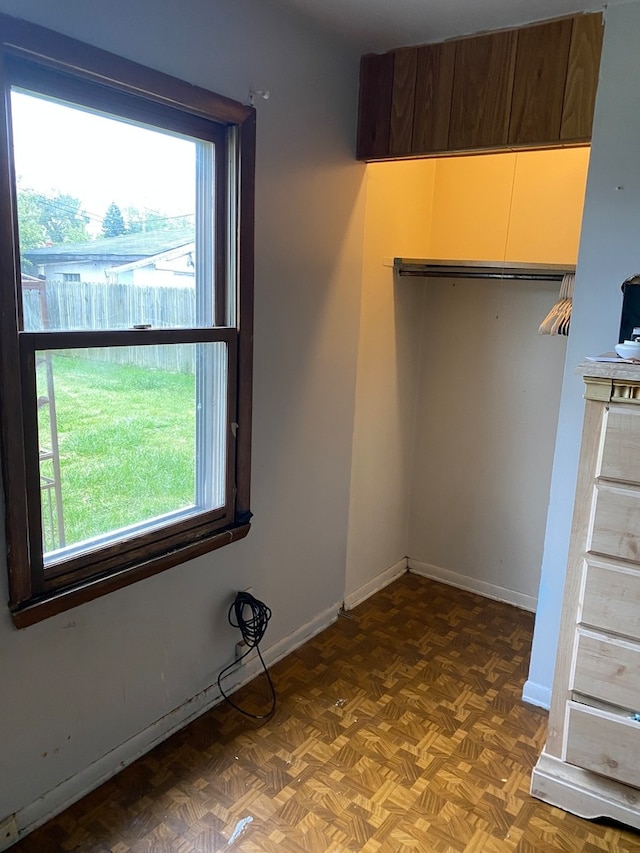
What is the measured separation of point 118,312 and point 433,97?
54.8 inches

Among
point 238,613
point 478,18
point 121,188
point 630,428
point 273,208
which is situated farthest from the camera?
point 238,613

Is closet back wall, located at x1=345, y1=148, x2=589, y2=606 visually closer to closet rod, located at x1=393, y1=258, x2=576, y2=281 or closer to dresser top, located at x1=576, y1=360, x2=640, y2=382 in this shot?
closet rod, located at x1=393, y1=258, x2=576, y2=281

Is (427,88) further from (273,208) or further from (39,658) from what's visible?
(39,658)

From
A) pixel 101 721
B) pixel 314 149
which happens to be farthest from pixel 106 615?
pixel 314 149

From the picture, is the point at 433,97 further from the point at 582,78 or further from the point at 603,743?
the point at 603,743

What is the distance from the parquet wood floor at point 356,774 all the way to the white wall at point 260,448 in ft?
0.44

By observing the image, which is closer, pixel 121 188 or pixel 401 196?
pixel 121 188

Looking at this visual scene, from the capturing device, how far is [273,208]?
215 centimetres

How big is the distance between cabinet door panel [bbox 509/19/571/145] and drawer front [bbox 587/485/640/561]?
1.21 m

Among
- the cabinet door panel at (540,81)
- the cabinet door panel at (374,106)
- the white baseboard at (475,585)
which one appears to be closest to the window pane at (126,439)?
the cabinet door panel at (374,106)

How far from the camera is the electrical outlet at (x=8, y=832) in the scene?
165cm

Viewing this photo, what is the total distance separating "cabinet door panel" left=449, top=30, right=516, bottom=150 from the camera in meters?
2.09

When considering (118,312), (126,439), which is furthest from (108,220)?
(126,439)

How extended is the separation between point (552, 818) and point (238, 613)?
1.19 metres
